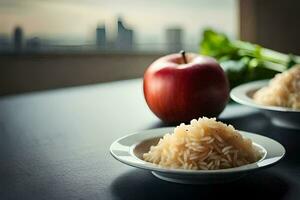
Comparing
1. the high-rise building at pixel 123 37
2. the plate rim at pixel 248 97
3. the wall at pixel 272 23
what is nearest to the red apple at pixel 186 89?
the plate rim at pixel 248 97

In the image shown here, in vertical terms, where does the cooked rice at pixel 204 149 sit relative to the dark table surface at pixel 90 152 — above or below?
above

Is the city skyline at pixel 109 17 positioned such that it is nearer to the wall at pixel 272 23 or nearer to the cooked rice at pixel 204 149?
the wall at pixel 272 23

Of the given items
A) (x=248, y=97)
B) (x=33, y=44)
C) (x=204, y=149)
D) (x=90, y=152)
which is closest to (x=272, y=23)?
(x=33, y=44)

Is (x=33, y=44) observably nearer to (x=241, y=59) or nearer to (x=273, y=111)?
(x=241, y=59)

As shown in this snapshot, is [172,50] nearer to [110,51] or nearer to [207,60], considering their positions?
[110,51]

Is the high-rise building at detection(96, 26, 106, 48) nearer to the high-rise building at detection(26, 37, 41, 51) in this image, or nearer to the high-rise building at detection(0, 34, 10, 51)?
the high-rise building at detection(26, 37, 41, 51)

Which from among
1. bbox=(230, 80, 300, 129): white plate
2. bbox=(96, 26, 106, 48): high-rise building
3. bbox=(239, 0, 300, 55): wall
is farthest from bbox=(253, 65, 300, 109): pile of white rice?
bbox=(96, 26, 106, 48): high-rise building
